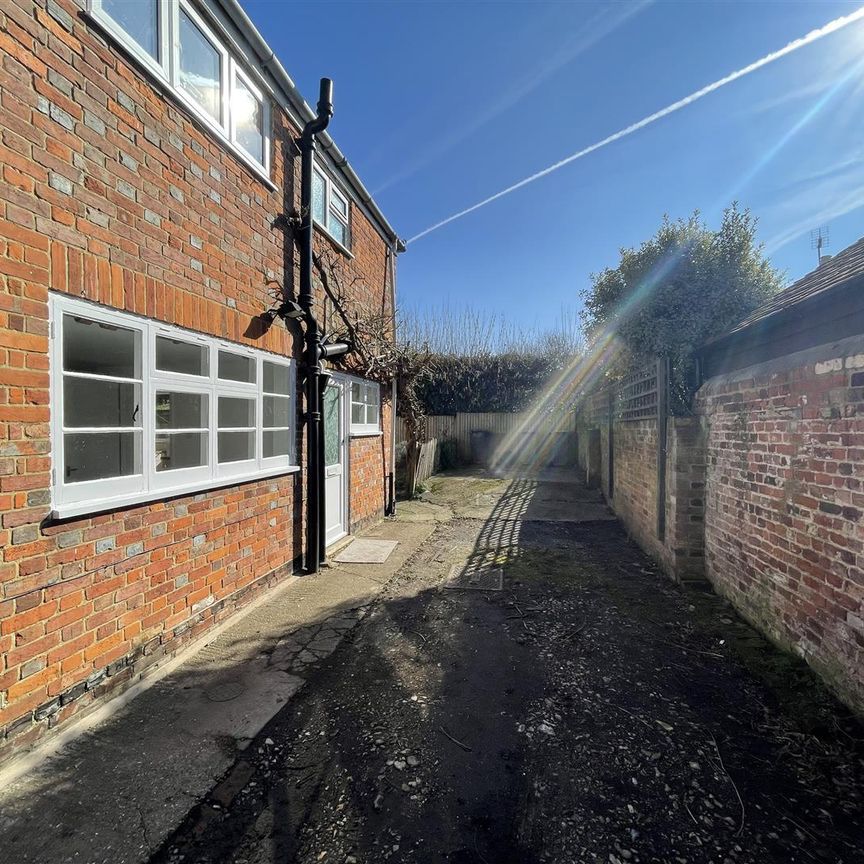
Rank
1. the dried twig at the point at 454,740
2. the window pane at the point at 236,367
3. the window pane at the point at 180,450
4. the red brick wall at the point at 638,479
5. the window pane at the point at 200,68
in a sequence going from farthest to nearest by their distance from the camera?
the red brick wall at the point at 638,479
the window pane at the point at 236,367
the window pane at the point at 200,68
the window pane at the point at 180,450
the dried twig at the point at 454,740

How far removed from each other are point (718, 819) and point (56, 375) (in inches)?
156

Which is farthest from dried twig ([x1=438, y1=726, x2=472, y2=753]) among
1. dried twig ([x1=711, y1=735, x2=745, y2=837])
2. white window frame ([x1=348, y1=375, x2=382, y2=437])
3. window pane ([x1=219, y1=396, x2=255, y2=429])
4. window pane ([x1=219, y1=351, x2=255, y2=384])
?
white window frame ([x1=348, y1=375, x2=382, y2=437])

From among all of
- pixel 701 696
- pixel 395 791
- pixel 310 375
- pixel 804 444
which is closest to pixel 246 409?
pixel 310 375

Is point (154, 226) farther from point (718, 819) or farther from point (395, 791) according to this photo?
point (718, 819)

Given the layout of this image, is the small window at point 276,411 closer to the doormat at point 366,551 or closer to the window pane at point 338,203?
the doormat at point 366,551

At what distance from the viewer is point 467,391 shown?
18.6 m

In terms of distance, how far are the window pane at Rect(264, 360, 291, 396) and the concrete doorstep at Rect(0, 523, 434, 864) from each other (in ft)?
7.38

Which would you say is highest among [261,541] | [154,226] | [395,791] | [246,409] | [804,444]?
[154,226]

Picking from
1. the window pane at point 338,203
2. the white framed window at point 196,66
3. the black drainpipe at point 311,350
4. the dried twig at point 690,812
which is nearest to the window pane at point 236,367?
the black drainpipe at point 311,350

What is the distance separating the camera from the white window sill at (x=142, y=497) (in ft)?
8.24

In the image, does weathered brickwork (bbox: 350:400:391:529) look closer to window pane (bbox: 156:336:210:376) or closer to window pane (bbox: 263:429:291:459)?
window pane (bbox: 263:429:291:459)

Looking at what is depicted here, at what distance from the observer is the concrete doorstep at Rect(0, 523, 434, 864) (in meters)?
1.90

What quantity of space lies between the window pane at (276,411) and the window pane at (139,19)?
282cm

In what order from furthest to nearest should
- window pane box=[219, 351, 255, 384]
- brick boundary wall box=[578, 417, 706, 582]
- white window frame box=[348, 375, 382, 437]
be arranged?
white window frame box=[348, 375, 382, 437] → brick boundary wall box=[578, 417, 706, 582] → window pane box=[219, 351, 255, 384]
